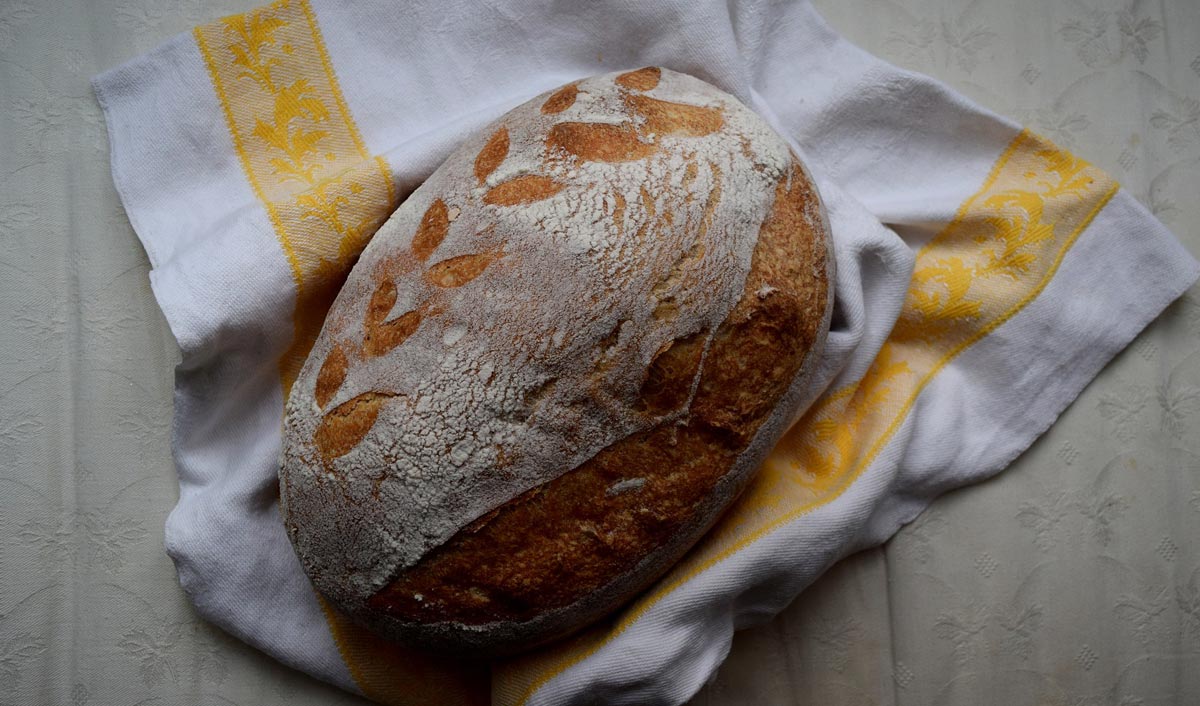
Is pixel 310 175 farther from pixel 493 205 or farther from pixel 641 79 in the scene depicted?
pixel 641 79

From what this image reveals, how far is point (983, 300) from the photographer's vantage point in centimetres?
109

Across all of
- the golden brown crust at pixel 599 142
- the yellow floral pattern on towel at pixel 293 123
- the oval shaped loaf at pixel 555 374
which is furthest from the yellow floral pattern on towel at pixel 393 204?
the golden brown crust at pixel 599 142

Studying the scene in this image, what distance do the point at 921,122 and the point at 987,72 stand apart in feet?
0.49

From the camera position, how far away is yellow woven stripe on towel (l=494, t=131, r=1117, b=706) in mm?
1062

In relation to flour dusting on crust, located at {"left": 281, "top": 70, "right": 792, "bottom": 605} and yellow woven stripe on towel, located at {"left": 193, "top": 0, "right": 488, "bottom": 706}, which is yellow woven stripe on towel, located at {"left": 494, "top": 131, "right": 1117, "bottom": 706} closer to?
flour dusting on crust, located at {"left": 281, "top": 70, "right": 792, "bottom": 605}

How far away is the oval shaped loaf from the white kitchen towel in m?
0.12

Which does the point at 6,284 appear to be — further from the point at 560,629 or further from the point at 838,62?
the point at 838,62

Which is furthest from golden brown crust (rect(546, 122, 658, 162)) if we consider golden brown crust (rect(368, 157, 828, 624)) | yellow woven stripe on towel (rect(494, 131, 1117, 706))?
yellow woven stripe on towel (rect(494, 131, 1117, 706))

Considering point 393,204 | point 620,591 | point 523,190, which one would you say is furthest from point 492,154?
point 620,591

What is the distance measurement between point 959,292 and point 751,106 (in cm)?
37

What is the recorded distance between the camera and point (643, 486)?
2.86ft

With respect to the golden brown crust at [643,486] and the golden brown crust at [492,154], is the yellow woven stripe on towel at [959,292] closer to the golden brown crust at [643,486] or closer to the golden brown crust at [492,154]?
the golden brown crust at [643,486]

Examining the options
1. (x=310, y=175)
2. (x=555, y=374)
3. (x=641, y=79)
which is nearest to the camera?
(x=555, y=374)

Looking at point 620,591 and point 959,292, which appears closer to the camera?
point 620,591
